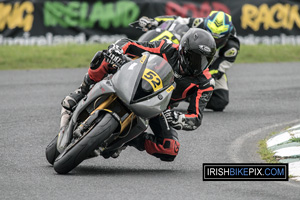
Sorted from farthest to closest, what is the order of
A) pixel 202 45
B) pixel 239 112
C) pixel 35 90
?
pixel 35 90 < pixel 239 112 < pixel 202 45

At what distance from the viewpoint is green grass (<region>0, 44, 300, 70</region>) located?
57.7ft

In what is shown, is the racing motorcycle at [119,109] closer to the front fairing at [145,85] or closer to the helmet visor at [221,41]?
the front fairing at [145,85]

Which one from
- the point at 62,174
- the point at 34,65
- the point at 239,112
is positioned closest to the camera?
the point at 62,174

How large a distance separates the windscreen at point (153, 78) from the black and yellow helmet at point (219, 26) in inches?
182

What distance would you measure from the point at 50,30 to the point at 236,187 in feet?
41.5

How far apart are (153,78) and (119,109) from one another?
412 mm

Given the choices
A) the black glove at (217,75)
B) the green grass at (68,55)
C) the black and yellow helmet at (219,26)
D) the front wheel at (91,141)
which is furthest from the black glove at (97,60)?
the green grass at (68,55)

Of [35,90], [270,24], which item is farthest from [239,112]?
[270,24]

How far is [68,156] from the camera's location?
6.77 meters

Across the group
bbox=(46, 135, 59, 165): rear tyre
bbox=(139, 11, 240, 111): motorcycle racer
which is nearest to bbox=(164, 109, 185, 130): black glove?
bbox=(46, 135, 59, 165): rear tyre

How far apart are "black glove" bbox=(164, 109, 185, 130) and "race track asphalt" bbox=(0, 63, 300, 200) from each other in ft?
1.52

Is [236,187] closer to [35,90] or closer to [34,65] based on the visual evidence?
[35,90]

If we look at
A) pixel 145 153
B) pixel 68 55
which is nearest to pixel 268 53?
pixel 68 55

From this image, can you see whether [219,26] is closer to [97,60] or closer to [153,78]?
[97,60]
